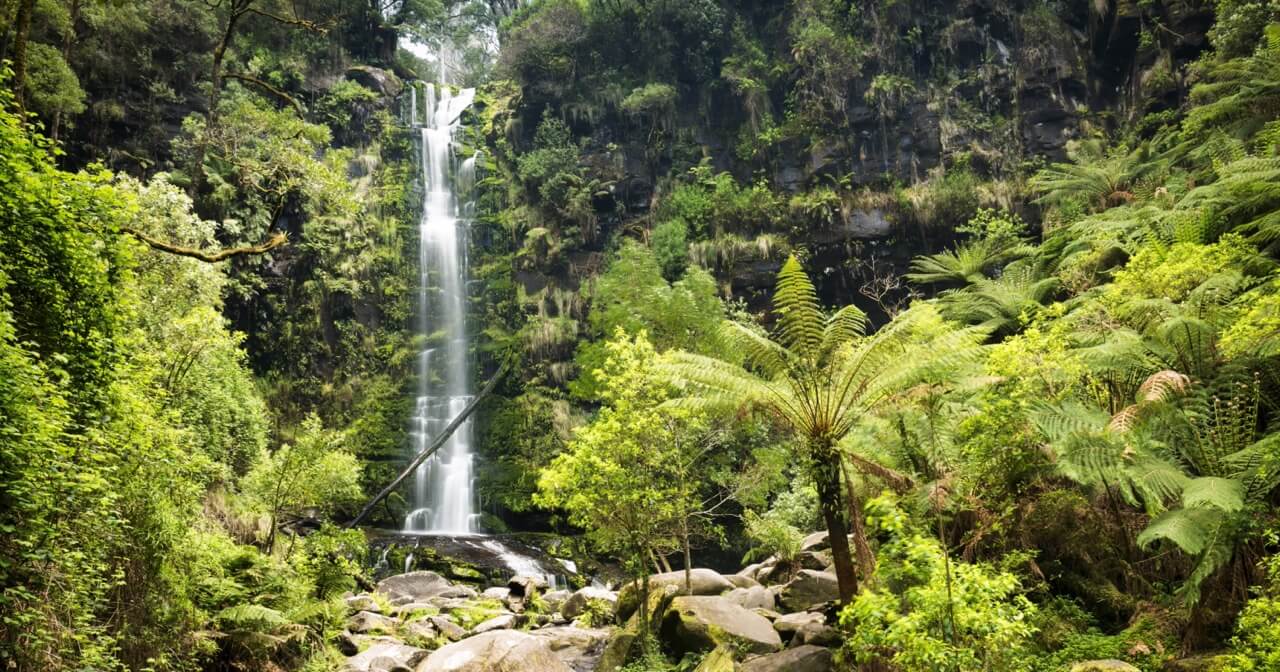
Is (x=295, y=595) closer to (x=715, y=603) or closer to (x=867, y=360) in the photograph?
(x=715, y=603)

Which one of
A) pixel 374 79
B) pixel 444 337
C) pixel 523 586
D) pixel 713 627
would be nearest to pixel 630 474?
pixel 713 627

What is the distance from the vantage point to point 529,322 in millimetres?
26188

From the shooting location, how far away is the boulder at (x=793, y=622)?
969 cm

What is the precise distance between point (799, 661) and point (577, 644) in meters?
5.38

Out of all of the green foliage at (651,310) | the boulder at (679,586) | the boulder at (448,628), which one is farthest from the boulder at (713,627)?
the green foliage at (651,310)

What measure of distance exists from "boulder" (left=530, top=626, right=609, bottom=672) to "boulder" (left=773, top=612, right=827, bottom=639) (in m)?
2.98

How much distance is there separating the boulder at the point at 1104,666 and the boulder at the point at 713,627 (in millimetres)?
4095

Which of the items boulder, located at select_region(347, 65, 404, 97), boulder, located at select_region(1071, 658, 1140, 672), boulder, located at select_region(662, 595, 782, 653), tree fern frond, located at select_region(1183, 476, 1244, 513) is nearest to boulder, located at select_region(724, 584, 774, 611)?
boulder, located at select_region(662, 595, 782, 653)

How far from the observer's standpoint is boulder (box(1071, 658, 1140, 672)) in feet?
19.4

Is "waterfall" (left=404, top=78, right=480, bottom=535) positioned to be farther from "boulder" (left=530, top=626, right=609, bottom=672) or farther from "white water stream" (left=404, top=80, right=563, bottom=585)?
"boulder" (left=530, top=626, right=609, bottom=672)

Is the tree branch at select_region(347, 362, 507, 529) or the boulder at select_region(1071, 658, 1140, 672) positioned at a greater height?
→ the tree branch at select_region(347, 362, 507, 529)

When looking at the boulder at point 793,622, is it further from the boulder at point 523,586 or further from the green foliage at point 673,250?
the green foliage at point 673,250

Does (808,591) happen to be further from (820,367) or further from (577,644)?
(820,367)

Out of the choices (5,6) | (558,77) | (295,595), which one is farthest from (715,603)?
(558,77)
